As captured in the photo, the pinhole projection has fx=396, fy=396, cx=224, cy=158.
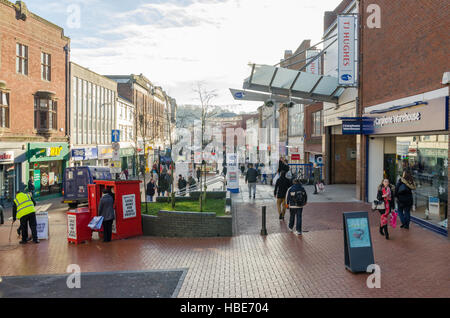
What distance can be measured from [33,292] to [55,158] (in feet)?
71.6

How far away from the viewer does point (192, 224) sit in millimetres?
12250

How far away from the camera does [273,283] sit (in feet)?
25.4

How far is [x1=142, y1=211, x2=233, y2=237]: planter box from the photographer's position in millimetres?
12156

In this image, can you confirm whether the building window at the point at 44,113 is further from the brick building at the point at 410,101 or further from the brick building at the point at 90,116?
the brick building at the point at 410,101

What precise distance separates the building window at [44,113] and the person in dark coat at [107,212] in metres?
16.8

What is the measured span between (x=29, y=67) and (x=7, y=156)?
6353 millimetres

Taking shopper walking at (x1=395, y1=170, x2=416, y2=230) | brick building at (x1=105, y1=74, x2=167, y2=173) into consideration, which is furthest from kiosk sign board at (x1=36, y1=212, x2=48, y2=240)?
brick building at (x1=105, y1=74, x2=167, y2=173)

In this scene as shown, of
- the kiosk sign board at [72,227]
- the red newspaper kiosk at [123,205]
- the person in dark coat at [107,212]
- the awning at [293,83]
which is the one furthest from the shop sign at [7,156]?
the awning at [293,83]

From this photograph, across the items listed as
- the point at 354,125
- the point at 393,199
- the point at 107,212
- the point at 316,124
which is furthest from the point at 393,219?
the point at 316,124

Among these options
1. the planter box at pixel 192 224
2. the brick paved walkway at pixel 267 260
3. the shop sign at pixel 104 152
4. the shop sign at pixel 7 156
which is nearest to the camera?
the brick paved walkway at pixel 267 260

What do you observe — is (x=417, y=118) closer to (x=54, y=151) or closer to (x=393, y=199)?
(x=393, y=199)

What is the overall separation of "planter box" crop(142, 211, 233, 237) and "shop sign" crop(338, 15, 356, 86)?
32.1ft

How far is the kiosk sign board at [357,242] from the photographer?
26.9 ft
